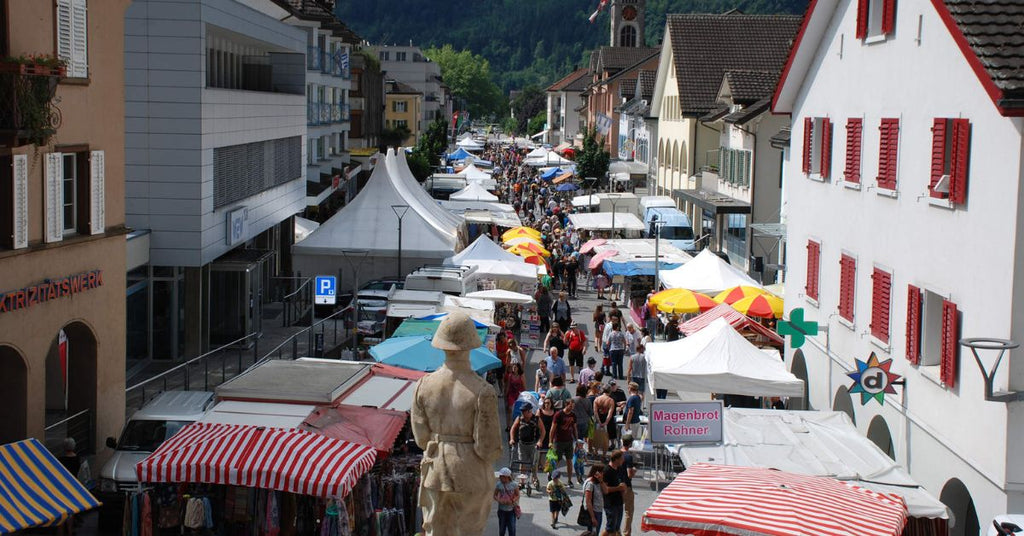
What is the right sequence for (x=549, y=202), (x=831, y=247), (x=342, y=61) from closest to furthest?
(x=831, y=247) → (x=342, y=61) → (x=549, y=202)

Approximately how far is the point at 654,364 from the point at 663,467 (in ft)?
6.57

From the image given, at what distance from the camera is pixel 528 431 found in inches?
745

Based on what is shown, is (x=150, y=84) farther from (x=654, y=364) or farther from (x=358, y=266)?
(x=654, y=364)

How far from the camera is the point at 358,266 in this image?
Result: 34.7 meters

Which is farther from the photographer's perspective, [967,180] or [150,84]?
[150,84]

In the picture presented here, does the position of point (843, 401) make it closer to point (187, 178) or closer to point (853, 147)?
point (853, 147)

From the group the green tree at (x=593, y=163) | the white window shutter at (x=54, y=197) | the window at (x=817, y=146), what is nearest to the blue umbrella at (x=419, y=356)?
the white window shutter at (x=54, y=197)

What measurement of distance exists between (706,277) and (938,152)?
13.2 meters

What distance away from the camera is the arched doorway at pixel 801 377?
24014 millimetres

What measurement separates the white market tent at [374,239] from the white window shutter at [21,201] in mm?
16407

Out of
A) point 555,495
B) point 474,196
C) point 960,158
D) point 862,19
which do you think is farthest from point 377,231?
point 474,196

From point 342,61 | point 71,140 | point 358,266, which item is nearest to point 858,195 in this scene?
point 71,140

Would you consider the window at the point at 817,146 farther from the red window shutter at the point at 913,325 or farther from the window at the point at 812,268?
the red window shutter at the point at 913,325

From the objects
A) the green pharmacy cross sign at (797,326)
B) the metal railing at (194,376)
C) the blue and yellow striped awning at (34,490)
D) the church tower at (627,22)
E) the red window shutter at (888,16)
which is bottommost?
the metal railing at (194,376)
